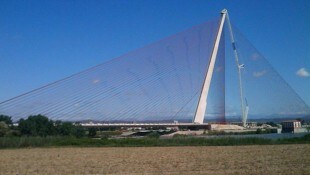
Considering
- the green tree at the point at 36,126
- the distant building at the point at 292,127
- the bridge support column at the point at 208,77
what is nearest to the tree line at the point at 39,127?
the green tree at the point at 36,126

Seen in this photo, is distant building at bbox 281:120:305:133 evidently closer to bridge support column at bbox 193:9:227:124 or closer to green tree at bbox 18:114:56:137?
bridge support column at bbox 193:9:227:124

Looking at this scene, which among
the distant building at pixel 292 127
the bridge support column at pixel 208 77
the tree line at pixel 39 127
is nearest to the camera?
the bridge support column at pixel 208 77

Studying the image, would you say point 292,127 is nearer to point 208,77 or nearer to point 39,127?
point 208,77

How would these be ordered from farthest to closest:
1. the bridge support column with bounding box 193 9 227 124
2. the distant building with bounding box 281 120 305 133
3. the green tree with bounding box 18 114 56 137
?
the distant building with bounding box 281 120 305 133
the green tree with bounding box 18 114 56 137
the bridge support column with bounding box 193 9 227 124

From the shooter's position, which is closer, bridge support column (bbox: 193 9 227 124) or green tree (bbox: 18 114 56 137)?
bridge support column (bbox: 193 9 227 124)

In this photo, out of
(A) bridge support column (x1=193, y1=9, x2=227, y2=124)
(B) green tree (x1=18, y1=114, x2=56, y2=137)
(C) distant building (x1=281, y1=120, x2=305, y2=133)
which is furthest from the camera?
(C) distant building (x1=281, y1=120, x2=305, y2=133)

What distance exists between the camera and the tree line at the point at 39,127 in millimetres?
55406

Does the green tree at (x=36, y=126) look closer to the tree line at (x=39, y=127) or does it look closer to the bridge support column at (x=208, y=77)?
the tree line at (x=39, y=127)

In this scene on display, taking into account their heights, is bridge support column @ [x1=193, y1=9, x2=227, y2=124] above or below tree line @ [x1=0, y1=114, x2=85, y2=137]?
above

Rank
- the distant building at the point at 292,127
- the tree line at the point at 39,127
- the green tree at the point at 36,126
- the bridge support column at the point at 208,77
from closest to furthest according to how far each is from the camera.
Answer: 1. the bridge support column at the point at 208,77
2. the tree line at the point at 39,127
3. the green tree at the point at 36,126
4. the distant building at the point at 292,127

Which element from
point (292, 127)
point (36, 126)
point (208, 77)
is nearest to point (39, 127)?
point (36, 126)

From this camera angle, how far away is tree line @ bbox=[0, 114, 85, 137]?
182 feet

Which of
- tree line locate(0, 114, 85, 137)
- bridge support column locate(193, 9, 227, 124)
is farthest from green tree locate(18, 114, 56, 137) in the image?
bridge support column locate(193, 9, 227, 124)

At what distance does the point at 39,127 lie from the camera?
5750 cm
